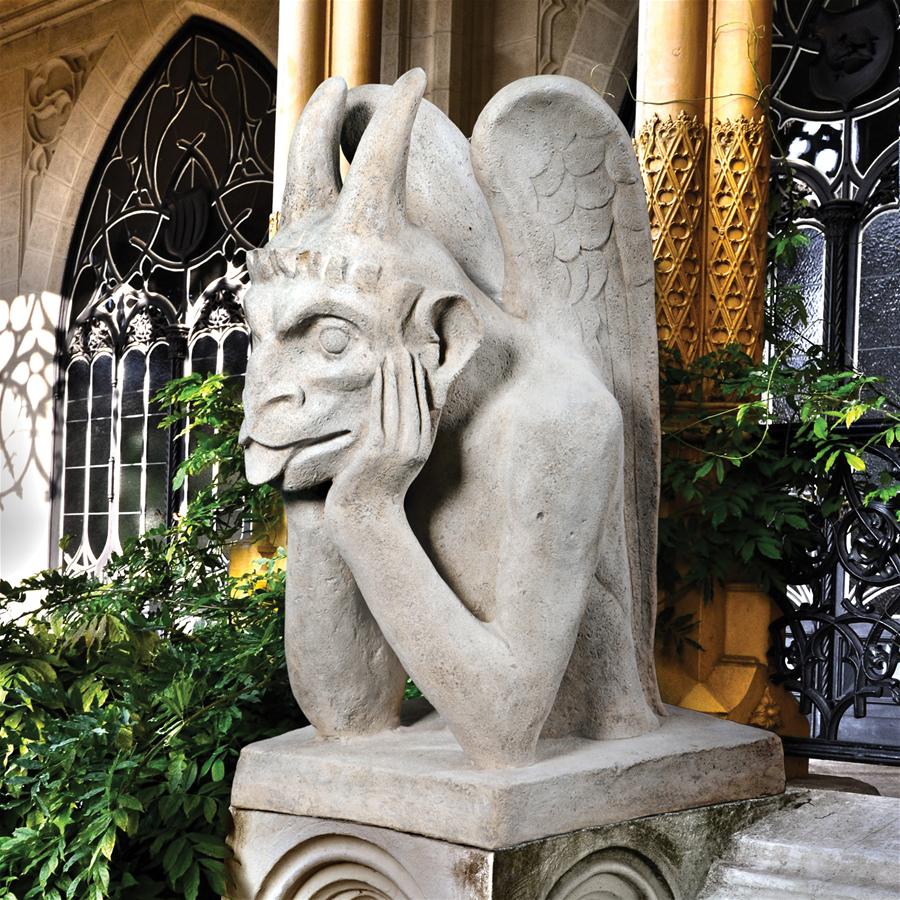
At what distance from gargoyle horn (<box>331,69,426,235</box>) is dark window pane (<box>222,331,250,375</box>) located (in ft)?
21.8

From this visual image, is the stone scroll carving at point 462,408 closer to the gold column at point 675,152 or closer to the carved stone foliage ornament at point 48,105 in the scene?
the gold column at point 675,152

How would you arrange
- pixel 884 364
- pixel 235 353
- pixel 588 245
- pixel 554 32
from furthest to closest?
1. pixel 235 353
2. pixel 554 32
3. pixel 884 364
4. pixel 588 245

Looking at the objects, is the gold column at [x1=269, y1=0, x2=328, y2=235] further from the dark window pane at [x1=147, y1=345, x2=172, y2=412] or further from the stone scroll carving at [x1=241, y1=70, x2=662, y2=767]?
the dark window pane at [x1=147, y1=345, x2=172, y2=412]

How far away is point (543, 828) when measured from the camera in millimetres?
2047

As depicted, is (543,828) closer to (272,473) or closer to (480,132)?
(272,473)

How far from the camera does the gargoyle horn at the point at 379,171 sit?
6.80ft

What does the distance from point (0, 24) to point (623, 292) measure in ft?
29.7

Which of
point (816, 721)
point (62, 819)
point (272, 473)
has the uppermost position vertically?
point (272, 473)

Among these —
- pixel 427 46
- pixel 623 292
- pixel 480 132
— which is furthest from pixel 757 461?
pixel 427 46

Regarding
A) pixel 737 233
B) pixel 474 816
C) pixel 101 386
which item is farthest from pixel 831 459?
pixel 101 386

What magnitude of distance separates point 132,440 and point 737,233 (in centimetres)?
626

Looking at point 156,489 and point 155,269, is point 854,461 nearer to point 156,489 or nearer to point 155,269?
point 156,489

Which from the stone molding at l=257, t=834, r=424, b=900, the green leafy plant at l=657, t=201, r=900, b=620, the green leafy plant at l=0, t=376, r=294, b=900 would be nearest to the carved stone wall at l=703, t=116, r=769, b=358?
the green leafy plant at l=657, t=201, r=900, b=620

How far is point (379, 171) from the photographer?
2074mm
